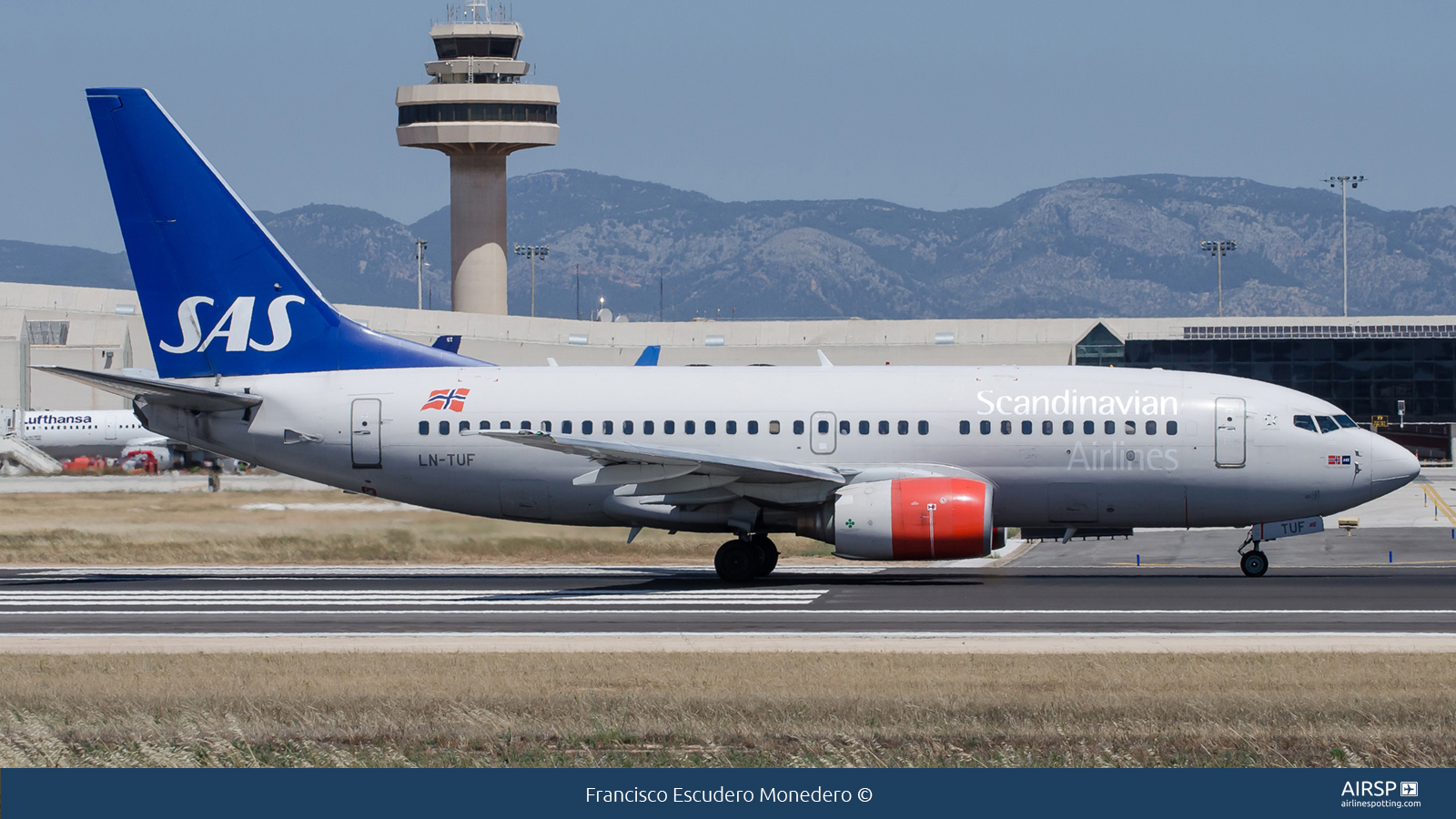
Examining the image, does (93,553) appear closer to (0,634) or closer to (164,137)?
(164,137)

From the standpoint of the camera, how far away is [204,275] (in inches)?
1222

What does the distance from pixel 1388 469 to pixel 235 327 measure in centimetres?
2297

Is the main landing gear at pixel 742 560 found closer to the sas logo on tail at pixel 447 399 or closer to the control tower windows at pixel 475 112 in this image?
the sas logo on tail at pixel 447 399

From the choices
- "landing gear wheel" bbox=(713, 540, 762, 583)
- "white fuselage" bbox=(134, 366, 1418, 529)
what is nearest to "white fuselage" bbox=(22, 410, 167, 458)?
"white fuselage" bbox=(134, 366, 1418, 529)

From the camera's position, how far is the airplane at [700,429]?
28625mm

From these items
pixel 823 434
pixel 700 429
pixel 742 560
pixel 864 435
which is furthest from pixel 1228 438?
pixel 700 429

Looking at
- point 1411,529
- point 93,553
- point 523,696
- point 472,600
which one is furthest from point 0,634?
point 1411,529

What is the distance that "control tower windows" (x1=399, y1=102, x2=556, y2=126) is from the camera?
12625 cm

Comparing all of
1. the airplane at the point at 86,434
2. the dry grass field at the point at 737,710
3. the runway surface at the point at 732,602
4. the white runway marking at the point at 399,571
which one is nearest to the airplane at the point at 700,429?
the runway surface at the point at 732,602

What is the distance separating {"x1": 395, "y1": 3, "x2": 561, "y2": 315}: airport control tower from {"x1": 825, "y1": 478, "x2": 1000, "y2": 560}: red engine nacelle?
10036 cm

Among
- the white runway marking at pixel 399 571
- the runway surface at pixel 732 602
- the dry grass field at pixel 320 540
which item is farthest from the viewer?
the dry grass field at pixel 320 540

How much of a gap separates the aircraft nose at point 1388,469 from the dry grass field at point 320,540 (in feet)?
42.3

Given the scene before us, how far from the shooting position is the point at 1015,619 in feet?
76.0

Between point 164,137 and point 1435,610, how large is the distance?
2500 cm
